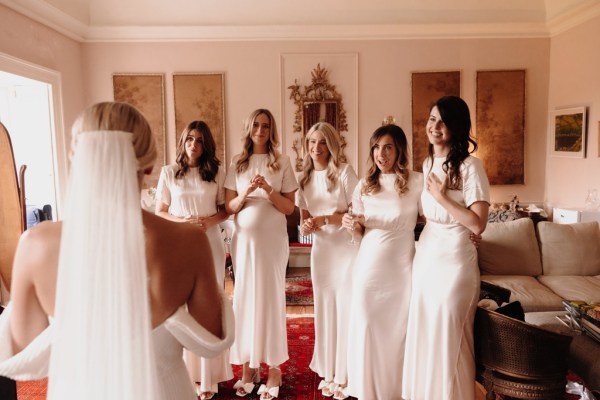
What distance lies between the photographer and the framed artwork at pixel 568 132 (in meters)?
6.30

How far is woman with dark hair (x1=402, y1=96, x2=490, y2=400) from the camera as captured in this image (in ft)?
8.29

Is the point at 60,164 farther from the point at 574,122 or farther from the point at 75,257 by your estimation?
the point at 574,122

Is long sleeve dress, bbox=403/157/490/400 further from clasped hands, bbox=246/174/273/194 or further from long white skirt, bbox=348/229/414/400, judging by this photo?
clasped hands, bbox=246/174/273/194

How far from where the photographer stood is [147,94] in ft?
23.9

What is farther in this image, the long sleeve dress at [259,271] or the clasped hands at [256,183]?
the long sleeve dress at [259,271]

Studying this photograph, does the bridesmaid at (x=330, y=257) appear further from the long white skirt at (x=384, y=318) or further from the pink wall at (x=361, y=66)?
the pink wall at (x=361, y=66)

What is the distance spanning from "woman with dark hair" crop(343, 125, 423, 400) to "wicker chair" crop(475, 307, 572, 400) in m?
0.61

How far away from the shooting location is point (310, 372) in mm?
3648

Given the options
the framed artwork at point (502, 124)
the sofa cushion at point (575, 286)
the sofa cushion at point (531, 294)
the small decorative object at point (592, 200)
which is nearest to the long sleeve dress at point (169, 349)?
the sofa cushion at point (531, 294)

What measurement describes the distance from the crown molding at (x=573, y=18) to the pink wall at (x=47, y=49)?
749 cm

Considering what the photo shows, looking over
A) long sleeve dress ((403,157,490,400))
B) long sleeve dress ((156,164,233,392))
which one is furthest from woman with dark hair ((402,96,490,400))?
long sleeve dress ((156,164,233,392))

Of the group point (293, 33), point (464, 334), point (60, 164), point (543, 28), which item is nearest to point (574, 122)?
point (543, 28)

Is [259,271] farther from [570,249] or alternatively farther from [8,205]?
[570,249]

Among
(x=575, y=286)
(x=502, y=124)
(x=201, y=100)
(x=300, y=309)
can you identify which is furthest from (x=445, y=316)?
(x=201, y=100)
